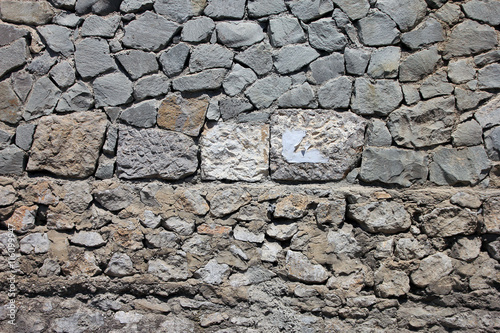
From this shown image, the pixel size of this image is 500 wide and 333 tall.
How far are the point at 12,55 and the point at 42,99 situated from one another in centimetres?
30

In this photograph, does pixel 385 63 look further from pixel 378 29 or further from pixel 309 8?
pixel 309 8

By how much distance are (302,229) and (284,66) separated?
0.92 m

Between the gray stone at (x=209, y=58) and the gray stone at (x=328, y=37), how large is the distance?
1.63ft

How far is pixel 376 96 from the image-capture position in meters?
2.17

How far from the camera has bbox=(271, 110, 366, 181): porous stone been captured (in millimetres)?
2172

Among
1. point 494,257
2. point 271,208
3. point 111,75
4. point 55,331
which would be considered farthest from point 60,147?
point 494,257

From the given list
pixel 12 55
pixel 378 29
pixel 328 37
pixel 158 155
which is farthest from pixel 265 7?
pixel 12 55

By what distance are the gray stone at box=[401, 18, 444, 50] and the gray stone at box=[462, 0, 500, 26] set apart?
7.3 inches

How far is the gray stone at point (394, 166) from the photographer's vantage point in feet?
7.06

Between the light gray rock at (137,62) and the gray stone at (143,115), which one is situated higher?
the light gray rock at (137,62)

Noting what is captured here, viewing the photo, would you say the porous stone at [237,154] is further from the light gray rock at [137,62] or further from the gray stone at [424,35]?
the gray stone at [424,35]

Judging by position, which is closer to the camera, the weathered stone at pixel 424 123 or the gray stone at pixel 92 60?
the weathered stone at pixel 424 123

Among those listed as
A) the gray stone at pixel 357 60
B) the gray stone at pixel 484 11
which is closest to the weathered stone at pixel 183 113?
the gray stone at pixel 357 60

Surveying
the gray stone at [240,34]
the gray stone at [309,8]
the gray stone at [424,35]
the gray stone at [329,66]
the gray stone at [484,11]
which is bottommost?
the gray stone at [329,66]
